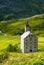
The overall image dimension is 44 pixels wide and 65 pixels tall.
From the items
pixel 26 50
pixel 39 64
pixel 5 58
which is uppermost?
pixel 39 64

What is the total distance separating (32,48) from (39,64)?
51948mm

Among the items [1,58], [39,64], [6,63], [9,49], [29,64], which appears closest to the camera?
[39,64]

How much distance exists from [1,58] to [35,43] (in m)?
38.6

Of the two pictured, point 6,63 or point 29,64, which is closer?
point 29,64

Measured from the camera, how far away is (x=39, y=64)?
45.1 m

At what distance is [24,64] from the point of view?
164 feet

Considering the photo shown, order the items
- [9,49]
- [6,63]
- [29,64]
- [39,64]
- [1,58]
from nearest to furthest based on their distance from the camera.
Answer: [39,64], [29,64], [6,63], [1,58], [9,49]

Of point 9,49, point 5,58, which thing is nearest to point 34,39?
point 9,49

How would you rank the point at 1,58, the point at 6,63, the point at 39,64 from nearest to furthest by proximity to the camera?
the point at 39,64
the point at 6,63
the point at 1,58

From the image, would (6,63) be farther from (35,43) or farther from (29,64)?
(35,43)

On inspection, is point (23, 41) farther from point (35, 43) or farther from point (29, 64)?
point (29, 64)

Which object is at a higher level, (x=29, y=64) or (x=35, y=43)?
(x=29, y=64)

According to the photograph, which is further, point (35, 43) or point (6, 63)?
point (35, 43)

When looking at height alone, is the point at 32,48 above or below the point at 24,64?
below
